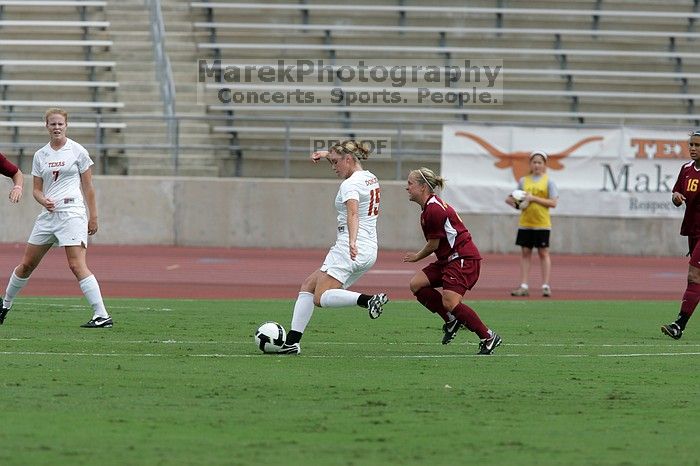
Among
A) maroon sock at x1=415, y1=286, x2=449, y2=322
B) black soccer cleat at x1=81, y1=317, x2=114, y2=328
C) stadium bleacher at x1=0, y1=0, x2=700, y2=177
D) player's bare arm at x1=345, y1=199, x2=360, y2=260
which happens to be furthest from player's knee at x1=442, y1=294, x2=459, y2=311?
stadium bleacher at x1=0, y1=0, x2=700, y2=177

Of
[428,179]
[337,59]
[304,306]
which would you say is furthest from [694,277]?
[337,59]

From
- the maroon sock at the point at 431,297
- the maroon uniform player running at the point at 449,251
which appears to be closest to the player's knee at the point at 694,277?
the maroon uniform player running at the point at 449,251

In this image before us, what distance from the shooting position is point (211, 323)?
13680 millimetres

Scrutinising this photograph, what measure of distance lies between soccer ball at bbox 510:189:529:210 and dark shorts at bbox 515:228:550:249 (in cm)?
39

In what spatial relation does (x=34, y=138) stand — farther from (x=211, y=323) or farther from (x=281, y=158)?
(x=211, y=323)

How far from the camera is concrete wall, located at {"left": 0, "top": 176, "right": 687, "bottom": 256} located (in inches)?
1003

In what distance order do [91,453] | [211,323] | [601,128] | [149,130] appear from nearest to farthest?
[91,453] < [211,323] < [601,128] < [149,130]

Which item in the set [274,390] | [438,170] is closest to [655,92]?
[438,170]

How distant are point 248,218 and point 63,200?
13.2 meters

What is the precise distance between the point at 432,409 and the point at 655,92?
23.1 m

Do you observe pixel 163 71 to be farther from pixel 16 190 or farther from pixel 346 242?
pixel 346 242

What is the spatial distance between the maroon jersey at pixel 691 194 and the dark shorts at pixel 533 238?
4927 mm

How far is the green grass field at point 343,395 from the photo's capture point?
6961 millimetres

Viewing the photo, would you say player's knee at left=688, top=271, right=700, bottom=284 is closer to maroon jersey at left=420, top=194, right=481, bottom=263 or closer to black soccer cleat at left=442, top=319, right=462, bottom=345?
black soccer cleat at left=442, top=319, right=462, bottom=345
